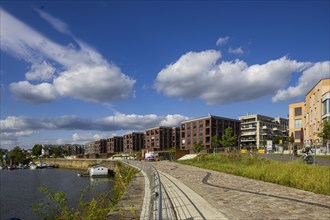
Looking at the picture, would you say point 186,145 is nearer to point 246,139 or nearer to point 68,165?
point 246,139

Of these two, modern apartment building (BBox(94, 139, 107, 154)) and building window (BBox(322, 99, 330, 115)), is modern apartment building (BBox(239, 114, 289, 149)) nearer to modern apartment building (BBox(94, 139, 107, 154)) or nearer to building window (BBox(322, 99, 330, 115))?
building window (BBox(322, 99, 330, 115))

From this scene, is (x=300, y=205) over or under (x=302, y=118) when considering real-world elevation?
under

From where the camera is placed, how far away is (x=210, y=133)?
90938 mm

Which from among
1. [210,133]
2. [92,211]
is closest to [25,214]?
[92,211]

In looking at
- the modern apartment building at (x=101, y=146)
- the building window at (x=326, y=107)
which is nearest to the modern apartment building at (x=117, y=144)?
the modern apartment building at (x=101, y=146)

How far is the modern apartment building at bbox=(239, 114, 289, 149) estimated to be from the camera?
109500 mm

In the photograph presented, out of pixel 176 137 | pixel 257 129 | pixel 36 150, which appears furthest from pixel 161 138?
pixel 36 150

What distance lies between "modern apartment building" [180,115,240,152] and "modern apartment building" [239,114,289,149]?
31.9 feet

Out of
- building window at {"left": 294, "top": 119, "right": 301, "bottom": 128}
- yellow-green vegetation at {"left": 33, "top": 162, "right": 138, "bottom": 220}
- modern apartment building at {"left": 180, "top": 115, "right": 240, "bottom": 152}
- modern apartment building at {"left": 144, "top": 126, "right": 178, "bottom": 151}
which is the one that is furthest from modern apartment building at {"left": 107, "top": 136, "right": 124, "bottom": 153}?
yellow-green vegetation at {"left": 33, "top": 162, "right": 138, "bottom": 220}

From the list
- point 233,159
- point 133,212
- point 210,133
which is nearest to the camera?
point 133,212

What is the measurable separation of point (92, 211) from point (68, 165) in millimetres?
104168

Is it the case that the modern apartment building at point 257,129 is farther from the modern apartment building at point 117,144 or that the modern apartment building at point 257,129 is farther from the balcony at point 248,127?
the modern apartment building at point 117,144

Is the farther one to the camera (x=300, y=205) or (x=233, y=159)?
(x=233, y=159)

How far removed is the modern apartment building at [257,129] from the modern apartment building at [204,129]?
972 centimetres
